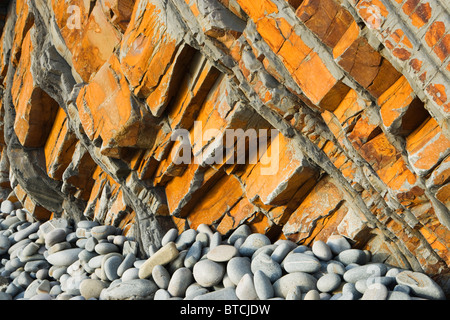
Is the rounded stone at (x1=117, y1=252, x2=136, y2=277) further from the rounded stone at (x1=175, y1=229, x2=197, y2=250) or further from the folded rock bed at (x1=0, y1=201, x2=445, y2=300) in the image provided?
the rounded stone at (x1=175, y1=229, x2=197, y2=250)

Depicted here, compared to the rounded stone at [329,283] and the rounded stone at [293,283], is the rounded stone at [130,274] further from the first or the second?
the rounded stone at [329,283]

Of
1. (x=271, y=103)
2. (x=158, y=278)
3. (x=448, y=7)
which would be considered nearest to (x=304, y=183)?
(x=271, y=103)

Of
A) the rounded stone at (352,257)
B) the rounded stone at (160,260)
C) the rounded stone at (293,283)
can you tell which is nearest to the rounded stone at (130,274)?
the rounded stone at (160,260)

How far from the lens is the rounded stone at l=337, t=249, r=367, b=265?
4785 millimetres

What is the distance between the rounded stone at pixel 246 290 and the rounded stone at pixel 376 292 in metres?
1.21

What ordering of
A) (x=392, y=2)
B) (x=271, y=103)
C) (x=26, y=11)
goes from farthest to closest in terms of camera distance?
(x=26, y=11)
(x=271, y=103)
(x=392, y=2)

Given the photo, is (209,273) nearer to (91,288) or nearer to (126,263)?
(126,263)

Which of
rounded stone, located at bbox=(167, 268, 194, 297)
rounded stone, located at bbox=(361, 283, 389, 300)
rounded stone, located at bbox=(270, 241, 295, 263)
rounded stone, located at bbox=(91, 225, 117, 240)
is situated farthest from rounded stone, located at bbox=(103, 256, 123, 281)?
rounded stone, located at bbox=(361, 283, 389, 300)

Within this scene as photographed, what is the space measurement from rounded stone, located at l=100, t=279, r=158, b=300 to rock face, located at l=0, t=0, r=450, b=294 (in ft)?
4.62

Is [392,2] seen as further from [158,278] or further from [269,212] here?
[158,278]

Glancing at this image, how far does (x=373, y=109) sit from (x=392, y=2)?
108 cm

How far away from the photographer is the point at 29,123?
9.21 metres

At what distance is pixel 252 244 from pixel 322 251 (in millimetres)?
1036

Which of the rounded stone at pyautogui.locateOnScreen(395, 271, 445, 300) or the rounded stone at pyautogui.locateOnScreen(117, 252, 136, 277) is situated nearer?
→ the rounded stone at pyautogui.locateOnScreen(395, 271, 445, 300)
